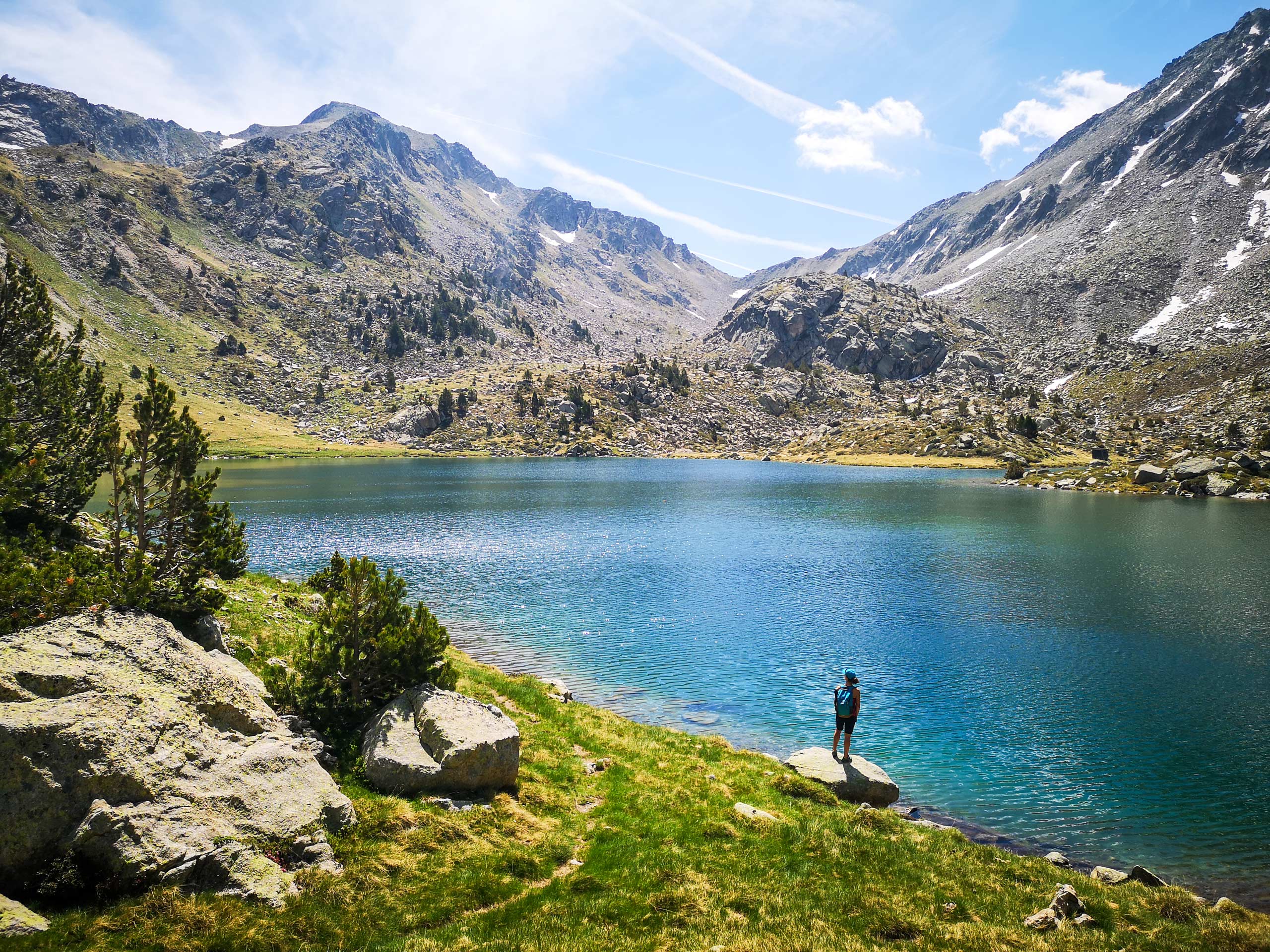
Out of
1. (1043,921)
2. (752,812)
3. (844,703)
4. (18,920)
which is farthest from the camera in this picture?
(844,703)

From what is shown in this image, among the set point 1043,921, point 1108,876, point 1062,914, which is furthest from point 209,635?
point 1108,876

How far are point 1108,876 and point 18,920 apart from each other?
2276 centimetres

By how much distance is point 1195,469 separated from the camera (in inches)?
4587

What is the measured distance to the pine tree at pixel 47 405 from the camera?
22453mm

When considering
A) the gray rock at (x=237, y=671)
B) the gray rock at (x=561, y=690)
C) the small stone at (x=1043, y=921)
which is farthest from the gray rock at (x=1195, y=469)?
the gray rock at (x=237, y=671)

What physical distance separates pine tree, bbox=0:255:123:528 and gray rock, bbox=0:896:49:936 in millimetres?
16779

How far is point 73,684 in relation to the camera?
11.6 m

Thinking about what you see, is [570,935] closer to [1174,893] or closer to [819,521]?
[1174,893]

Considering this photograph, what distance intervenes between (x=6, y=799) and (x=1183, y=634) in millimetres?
52781

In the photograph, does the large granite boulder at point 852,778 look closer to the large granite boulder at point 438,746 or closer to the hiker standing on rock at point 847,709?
the hiker standing on rock at point 847,709

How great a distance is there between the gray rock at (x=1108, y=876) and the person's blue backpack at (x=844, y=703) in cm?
764

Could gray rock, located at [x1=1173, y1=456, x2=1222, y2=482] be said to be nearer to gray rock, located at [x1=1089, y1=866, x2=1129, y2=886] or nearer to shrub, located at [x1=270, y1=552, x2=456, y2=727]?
gray rock, located at [x1=1089, y1=866, x2=1129, y2=886]

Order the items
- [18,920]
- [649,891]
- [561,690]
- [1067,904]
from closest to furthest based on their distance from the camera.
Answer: [18,920] < [1067,904] < [649,891] < [561,690]

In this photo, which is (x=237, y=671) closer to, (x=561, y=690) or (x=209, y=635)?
(x=209, y=635)
